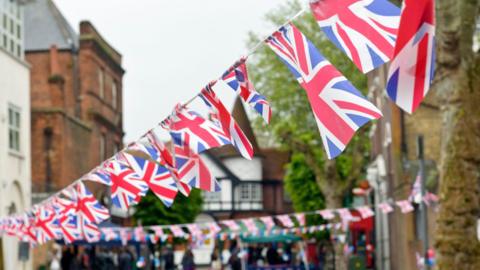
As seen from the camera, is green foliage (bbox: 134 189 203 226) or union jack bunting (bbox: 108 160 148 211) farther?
green foliage (bbox: 134 189 203 226)

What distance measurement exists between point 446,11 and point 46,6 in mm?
42354

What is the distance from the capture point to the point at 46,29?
50.7 meters

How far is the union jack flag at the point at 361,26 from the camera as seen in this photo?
6145 millimetres

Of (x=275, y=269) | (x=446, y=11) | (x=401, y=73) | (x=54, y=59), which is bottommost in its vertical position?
(x=275, y=269)

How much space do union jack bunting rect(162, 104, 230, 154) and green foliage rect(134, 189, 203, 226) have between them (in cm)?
4606

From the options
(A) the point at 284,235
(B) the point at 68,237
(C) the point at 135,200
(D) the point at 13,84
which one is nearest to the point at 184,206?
(A) the point at 284,235

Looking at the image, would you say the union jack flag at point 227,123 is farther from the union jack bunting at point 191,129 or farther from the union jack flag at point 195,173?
the union jack flag at point 195,173

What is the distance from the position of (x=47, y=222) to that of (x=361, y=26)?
38.6 feet

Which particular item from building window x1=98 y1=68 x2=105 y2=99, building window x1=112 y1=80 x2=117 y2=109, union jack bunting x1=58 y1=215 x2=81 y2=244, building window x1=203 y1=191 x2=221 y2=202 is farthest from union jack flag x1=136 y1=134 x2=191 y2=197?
building window x1=203 y1=191 x2=221 y2=202

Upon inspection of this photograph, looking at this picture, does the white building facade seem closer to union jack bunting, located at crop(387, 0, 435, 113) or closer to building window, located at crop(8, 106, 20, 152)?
building window, located at crop(8, 106, 20, 152)

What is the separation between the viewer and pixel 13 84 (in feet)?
111

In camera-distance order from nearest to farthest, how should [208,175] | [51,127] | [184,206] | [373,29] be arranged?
[373,29] → [208,175] → [51,127] → [184,206]

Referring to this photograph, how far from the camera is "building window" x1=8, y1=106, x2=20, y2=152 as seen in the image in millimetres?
33719

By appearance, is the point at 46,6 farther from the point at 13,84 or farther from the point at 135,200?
the point at 135,200
